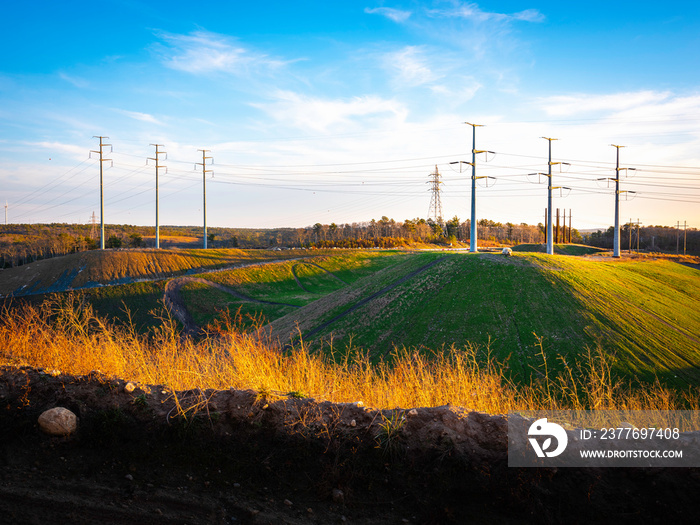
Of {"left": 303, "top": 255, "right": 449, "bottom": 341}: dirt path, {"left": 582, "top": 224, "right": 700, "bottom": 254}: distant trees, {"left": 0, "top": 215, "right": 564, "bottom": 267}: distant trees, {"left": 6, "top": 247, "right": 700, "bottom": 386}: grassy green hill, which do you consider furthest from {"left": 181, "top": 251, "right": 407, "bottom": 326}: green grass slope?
{"left": 582, "top": 224, "right": 700, "bottom": 254}: distant trees

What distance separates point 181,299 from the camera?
50688mm

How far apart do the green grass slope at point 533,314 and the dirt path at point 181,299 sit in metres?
18.4

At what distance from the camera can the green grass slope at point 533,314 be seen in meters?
19.7

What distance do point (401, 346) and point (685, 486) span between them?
18.3 metres

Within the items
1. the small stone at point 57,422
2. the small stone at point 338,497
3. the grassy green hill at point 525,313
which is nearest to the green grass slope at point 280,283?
the grassy green hill at point 525,313

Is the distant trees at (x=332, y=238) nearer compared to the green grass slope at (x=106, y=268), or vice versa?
the green grass slope at (x=106, y=268)

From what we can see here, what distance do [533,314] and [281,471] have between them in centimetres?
2052

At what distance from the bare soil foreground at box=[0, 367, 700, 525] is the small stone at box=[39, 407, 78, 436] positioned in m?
0.09

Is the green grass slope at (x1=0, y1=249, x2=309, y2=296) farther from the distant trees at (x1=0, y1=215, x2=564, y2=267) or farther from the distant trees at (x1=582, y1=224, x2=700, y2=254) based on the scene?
the distant trees at (x1=582, y1=224, x2=700, y2=254)

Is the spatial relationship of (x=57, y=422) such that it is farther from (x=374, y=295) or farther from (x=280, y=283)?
(x=280, y=283)

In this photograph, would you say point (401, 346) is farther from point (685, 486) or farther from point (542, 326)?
point (685, 486)

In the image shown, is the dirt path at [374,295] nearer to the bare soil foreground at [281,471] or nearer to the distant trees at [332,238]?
the bare soil foreground at [281,471]

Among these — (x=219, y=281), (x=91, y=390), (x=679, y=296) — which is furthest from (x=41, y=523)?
(x=219, y=281)

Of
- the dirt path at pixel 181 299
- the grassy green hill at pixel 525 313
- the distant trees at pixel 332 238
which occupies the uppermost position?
the distant trees at pixel 332 238
